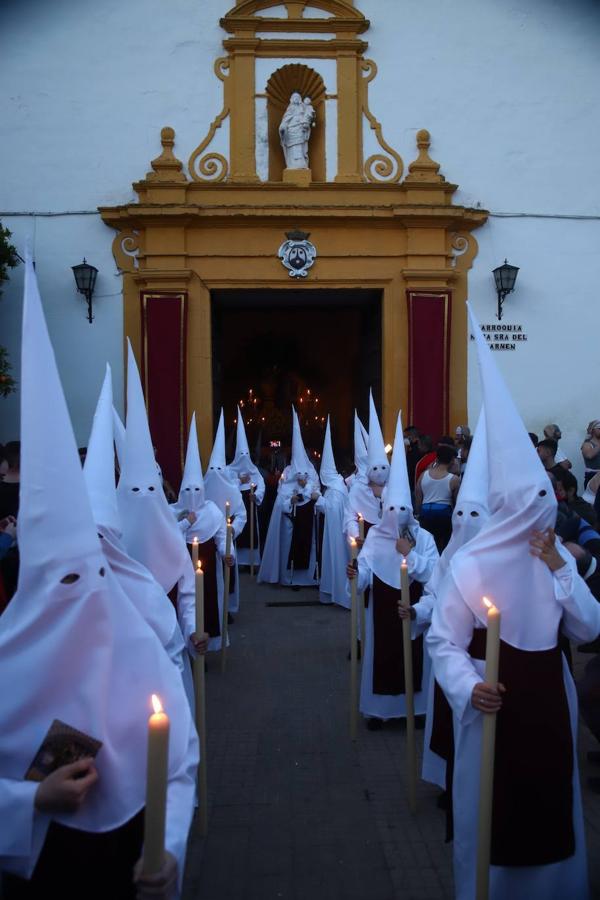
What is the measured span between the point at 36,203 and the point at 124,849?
1181cm

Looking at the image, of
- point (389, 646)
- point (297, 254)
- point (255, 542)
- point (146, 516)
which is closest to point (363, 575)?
point (389, 646)

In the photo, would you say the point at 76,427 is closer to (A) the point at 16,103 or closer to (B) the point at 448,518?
(A) the point at 16,103

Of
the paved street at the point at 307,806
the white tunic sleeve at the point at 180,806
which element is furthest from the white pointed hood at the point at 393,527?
the white tunic sleeve at the point at 180,806

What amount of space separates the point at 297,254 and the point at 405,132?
2.84 meters

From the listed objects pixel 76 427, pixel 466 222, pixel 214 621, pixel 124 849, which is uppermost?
pixel 466 222

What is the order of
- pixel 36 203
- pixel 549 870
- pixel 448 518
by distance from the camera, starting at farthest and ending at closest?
Result: pixel 36 203
pixel 448 518
pixel 549 870

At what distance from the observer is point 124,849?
2170mm

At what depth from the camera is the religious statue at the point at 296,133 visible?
1218 centimetres

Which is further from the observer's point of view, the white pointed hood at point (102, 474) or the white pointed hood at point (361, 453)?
the white pointed hood at point (361, 453)

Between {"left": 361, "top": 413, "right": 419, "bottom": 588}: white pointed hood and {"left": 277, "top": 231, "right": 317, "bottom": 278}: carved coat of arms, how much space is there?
23.7 feet

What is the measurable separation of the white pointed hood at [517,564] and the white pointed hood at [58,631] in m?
1.36

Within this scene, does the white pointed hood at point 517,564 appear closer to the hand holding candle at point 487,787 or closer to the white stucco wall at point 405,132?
the hand holding candle at point 487,787

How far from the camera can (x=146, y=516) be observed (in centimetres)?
427

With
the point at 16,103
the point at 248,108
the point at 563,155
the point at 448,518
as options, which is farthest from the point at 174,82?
the point at 448,518
